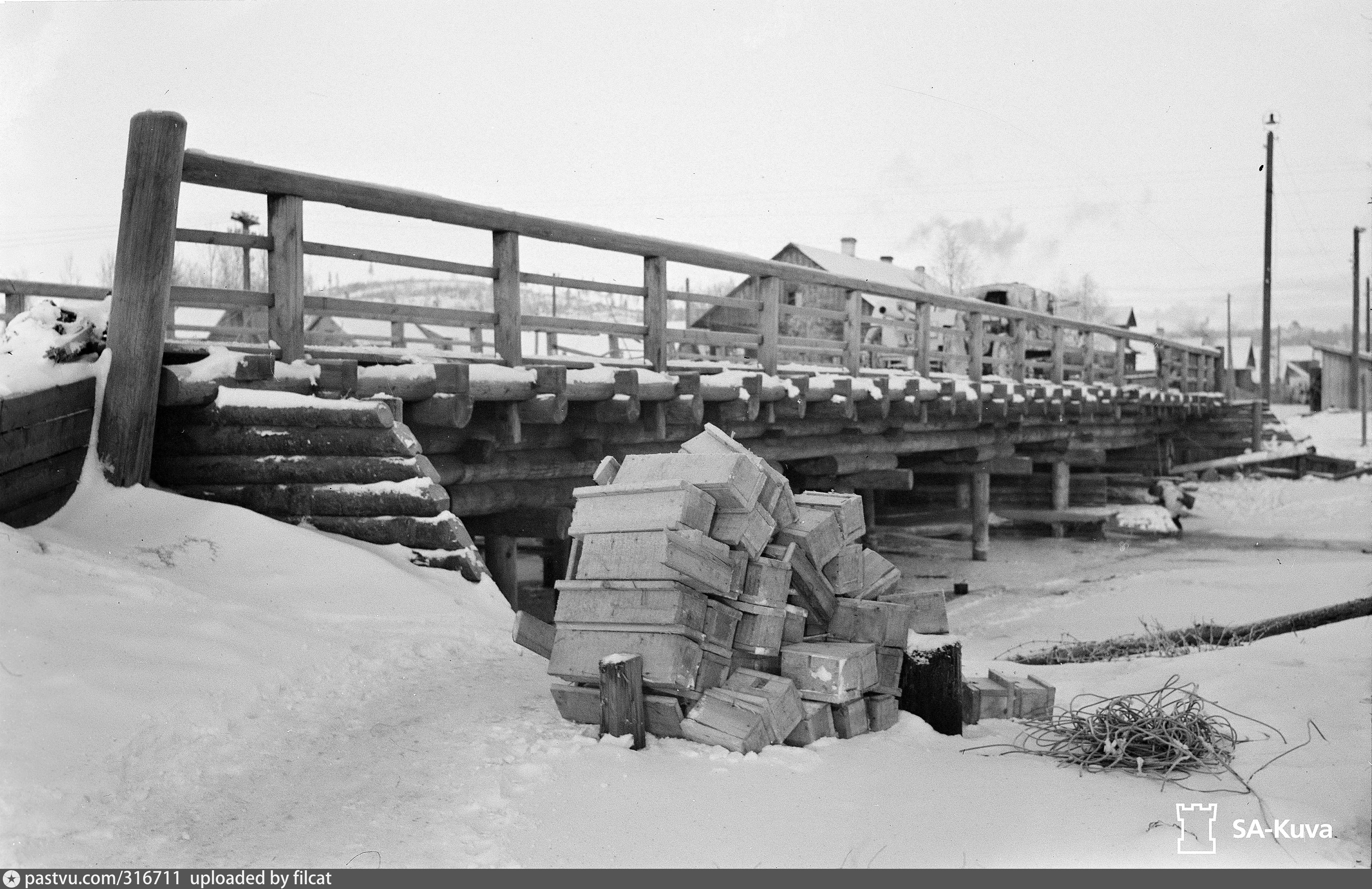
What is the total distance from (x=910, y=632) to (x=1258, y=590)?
24.8ft

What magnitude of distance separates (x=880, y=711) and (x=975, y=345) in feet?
36.5

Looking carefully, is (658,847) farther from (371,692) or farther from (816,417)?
(816,417)

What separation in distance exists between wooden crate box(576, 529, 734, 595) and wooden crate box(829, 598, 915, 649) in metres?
0.67

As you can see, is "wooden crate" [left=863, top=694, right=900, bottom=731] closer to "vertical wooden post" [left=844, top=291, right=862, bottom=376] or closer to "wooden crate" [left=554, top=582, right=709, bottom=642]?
"wooden crate" [left=554, top=582, right=709, bottom=642]

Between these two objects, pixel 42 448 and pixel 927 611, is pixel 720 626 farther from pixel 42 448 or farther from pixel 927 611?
pixel 42 448

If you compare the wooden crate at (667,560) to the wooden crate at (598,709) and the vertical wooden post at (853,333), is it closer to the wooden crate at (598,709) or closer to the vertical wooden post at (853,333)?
the wooden crate at (598,709)

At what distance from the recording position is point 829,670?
13.1 ft

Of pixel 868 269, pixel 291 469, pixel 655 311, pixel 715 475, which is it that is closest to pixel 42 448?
pixel 291 469

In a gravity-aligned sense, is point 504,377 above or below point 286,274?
below

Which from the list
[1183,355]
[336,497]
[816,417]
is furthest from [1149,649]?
[1183,355]

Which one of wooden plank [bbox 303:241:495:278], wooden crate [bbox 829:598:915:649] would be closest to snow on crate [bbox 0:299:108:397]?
wooden plank [bbox 303:241:495:278]

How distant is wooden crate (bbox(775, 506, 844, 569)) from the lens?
4434mm

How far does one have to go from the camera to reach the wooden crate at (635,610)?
12.8ft

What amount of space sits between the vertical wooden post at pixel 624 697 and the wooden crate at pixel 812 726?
1.82 ft
